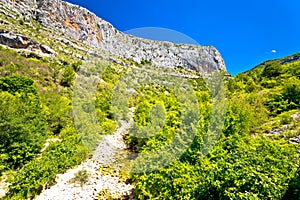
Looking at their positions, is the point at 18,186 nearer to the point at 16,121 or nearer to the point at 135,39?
the point at 16,121

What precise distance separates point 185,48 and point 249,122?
8916cm

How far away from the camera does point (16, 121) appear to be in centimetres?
919

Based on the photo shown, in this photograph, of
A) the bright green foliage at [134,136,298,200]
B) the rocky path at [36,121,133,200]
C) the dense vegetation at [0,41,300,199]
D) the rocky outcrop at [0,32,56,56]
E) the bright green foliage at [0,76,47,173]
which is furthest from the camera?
the rocky outcrop at [0,32,56,56]

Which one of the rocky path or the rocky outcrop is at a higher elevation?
the rocky outcrop

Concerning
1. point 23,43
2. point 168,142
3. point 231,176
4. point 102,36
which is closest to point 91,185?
Result: point 168,142

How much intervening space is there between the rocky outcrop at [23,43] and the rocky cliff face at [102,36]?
51.2 ft

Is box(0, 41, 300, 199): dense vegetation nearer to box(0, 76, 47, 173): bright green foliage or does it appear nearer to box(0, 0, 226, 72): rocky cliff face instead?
box(0, 76, 47, 173): bright green foliage

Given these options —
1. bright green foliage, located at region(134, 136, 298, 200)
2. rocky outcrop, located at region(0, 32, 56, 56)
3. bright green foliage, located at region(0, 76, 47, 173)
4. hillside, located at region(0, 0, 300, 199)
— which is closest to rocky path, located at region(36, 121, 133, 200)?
hillside, located at region(0, 0, 300, 199)

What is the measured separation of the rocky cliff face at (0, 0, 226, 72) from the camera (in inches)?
2114

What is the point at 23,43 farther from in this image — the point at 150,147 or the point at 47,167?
the point at 150,147

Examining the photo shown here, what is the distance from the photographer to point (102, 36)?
73.4 m

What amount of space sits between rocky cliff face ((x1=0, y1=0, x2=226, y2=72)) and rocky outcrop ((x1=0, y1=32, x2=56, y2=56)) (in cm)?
1561

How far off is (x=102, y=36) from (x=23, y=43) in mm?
44120

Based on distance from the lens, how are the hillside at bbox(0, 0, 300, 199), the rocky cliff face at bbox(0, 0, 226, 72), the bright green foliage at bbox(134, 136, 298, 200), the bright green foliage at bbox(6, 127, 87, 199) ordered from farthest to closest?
the rocky cliff face at bbox(0, 0, 226, 72) → the bright green foliage at bbox(6, 127, 87, 199) → the hillside at bbox(0, 0, 300, 199) → the bright green foliage at bbox(134, 136, 298, 200)
